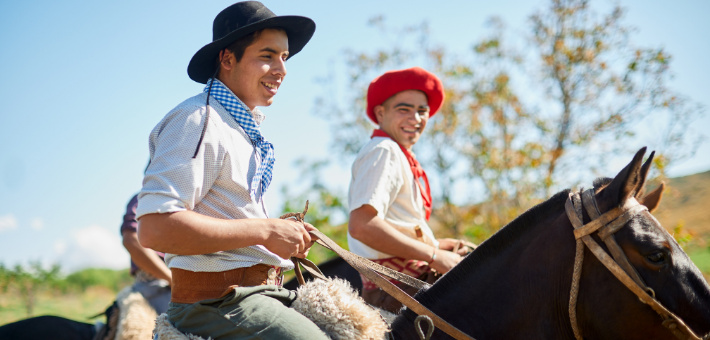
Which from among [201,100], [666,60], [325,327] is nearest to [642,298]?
[325,327]

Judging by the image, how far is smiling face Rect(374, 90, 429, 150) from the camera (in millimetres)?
3932

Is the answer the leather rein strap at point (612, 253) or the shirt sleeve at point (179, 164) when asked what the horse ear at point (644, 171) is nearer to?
the leather rein strap at point (612, 253)

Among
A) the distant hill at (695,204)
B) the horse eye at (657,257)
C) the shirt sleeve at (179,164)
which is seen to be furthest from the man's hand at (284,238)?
the distant hill at (695,204)

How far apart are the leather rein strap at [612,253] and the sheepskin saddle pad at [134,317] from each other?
3.13 m

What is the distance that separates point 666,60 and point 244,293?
9.20 meters

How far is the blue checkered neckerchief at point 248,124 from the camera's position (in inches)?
88.1

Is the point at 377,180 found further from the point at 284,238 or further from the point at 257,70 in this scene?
the point at 284,238

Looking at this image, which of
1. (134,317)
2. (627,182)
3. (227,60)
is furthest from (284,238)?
(134,317)

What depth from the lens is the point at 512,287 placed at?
222 centimetres

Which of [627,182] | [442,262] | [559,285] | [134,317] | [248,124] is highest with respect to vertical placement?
[627,182]

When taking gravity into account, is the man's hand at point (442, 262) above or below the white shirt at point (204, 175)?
below

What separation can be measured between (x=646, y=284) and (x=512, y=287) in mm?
520

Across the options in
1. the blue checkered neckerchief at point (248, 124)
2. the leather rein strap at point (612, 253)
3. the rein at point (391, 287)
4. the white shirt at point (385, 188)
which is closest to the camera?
the leather rein strap at point (612, 253)

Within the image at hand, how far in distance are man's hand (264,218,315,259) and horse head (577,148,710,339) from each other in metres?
1.19
